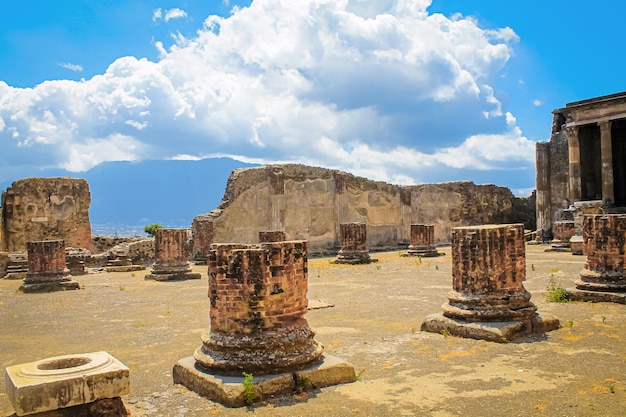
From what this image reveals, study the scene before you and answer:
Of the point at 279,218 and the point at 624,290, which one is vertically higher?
the point at 279,218

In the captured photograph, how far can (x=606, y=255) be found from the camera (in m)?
8.40

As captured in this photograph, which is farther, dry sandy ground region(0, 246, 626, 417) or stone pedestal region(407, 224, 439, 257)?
stone pedestal region(407, 224, 439, 257)

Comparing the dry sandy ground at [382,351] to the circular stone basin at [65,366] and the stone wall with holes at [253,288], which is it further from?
the stone wall with holes at [253,288]

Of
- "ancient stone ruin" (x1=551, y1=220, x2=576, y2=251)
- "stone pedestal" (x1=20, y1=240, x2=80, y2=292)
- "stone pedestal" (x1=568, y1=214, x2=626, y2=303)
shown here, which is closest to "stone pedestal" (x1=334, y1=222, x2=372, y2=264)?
"ancient stone ruin" (x1=551, y1=220, x2=576, y2=251)

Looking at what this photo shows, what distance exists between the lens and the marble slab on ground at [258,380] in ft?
14.0

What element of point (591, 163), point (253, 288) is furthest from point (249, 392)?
point (591, 163)

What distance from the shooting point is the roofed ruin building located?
21.8 meters

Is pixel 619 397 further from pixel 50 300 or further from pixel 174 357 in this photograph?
pixel 50 300

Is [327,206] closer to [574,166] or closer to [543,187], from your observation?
[543,187]

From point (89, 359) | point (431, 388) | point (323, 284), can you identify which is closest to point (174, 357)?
point (89, 359)

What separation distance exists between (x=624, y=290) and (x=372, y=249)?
578 inches

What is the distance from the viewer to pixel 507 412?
3.82 metres

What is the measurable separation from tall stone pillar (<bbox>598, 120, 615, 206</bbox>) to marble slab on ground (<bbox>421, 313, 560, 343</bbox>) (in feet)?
57.9

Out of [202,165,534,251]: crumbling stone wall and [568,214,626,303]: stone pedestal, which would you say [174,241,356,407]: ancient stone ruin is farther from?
[202,165,534,251]: crumbling stone wall
